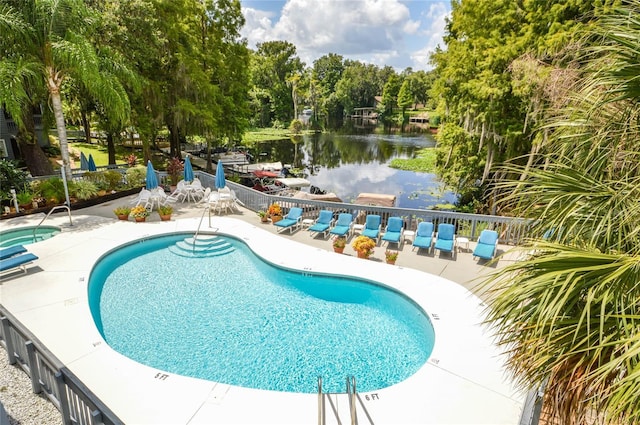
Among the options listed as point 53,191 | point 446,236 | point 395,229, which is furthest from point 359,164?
point 53,191

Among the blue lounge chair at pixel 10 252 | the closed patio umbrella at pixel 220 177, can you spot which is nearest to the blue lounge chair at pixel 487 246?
the closed patio umbrella at pixel 220 177

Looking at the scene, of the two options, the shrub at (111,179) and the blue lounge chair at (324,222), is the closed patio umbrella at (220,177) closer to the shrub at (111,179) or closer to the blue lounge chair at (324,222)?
the blue lounge chair at (324,222)

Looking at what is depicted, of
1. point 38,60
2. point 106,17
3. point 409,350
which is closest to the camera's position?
point 409,350

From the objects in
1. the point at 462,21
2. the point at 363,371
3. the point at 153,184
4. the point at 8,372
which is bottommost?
the point at 363,371

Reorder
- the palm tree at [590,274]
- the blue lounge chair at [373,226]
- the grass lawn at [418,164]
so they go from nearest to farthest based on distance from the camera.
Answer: the palm tree at [590,274], the blue lounge chair at [373,226], the grass lawn at [418,164]

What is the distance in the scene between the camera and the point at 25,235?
40.9 ft

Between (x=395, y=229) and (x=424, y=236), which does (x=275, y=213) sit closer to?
(x=395, y=229)

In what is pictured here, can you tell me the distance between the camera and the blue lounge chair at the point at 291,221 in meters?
12.9

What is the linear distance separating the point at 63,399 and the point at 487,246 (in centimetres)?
1030

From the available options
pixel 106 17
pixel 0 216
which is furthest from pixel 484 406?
pixel 106 17

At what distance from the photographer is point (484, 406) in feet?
17.3

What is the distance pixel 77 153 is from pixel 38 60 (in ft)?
52.4

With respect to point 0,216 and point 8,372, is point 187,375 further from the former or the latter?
point 0,216

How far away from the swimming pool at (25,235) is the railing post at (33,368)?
9058 millimetres
